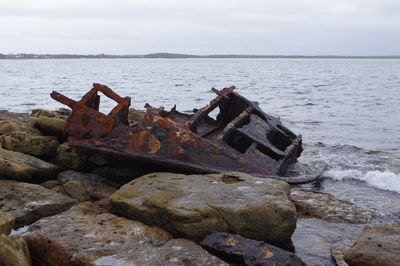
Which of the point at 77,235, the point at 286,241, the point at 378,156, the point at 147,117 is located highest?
the point at 147,117

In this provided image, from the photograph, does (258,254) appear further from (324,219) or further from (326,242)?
(324,219)

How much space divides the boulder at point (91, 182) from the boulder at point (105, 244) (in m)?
1.30

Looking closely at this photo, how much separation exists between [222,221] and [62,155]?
3052 mm

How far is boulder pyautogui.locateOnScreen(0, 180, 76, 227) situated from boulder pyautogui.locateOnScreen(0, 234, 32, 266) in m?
1.18

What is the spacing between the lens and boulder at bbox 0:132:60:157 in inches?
228

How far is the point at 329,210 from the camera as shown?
17.1 feet

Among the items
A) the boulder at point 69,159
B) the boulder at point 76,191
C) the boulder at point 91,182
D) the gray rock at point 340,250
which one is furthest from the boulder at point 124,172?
the gray rock at point 340,250

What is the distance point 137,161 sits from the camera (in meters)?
5.51

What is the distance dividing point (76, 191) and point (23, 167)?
68cm

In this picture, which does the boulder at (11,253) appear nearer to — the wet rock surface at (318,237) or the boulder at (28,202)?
the boulder at (28,202)

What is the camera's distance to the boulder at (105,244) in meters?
3.19

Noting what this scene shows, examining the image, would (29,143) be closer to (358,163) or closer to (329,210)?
(329,210)

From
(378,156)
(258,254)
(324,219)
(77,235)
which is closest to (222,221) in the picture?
(258,254)

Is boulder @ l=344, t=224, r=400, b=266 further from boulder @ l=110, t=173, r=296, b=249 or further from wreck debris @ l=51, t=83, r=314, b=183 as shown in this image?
wreck debris @ l=51, t=83, r=314, b=183
